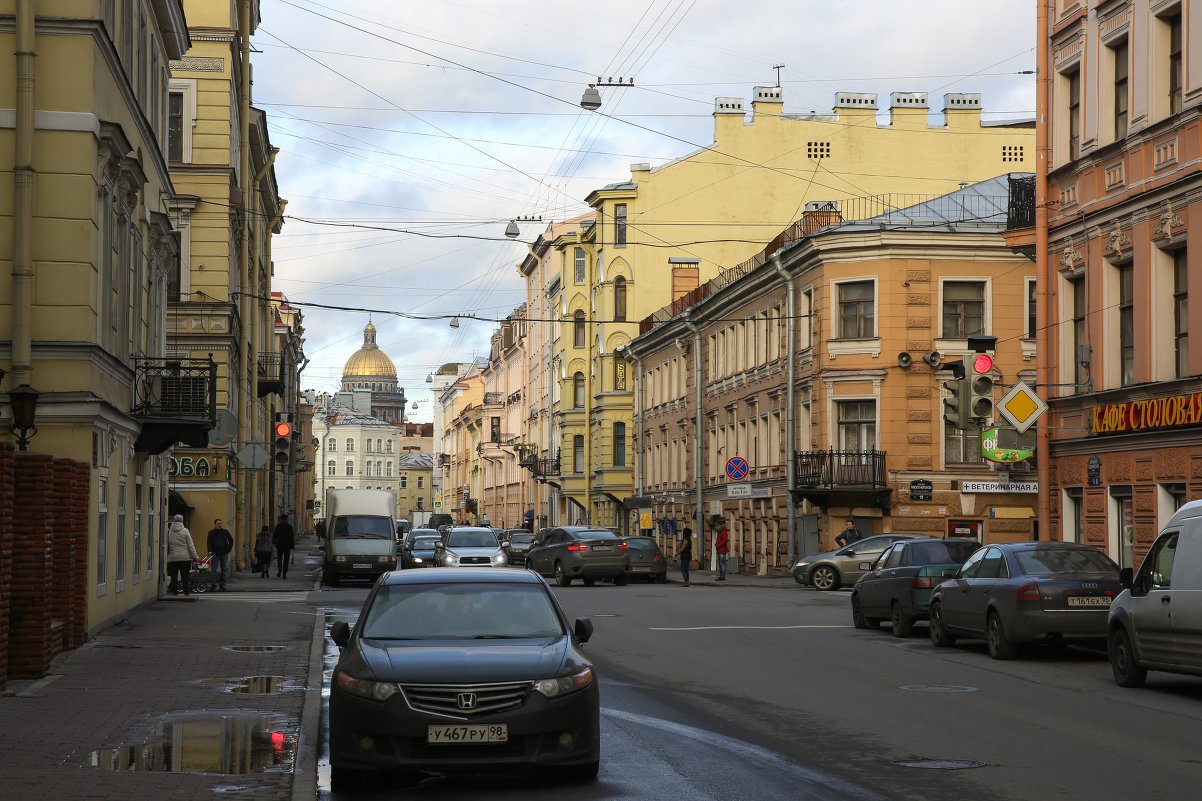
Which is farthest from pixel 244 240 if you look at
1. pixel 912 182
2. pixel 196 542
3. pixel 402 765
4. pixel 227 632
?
pixel 402 765

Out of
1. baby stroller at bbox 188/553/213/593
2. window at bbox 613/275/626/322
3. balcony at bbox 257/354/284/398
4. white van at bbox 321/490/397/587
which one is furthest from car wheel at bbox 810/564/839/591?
window at bbox 613/275/626/322

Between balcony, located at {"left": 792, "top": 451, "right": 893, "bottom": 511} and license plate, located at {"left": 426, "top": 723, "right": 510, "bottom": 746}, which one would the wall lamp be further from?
balcony, located at {"left": 792, "top": 451, "right": 893, "bottom": 511}

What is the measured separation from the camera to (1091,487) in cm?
2528

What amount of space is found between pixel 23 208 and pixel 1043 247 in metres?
17.3

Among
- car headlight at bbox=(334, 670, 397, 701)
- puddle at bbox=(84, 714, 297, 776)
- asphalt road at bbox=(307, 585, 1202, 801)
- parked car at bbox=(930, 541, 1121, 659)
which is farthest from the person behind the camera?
parked car at bbox=(930, 541, 1121, 659)

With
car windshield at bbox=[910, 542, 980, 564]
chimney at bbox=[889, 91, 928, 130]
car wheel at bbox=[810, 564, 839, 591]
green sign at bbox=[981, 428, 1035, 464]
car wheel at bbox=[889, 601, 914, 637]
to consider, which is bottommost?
car wheel at bbox=[810, 564, 839, 591]

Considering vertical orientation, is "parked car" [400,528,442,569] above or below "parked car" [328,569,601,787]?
below

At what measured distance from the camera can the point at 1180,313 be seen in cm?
2330

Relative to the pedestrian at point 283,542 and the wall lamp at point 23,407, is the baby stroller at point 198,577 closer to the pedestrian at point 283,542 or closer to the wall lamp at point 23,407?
the pedestrian at point 283,542

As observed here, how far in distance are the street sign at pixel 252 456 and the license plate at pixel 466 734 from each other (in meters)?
23.9

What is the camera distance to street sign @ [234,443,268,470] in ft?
106

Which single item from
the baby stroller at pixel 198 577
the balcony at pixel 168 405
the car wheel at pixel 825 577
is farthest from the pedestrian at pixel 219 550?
the car wheel at pixel 825 577

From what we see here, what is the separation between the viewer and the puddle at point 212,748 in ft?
31.9

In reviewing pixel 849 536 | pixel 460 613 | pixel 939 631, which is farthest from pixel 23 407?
pixel 849 536
